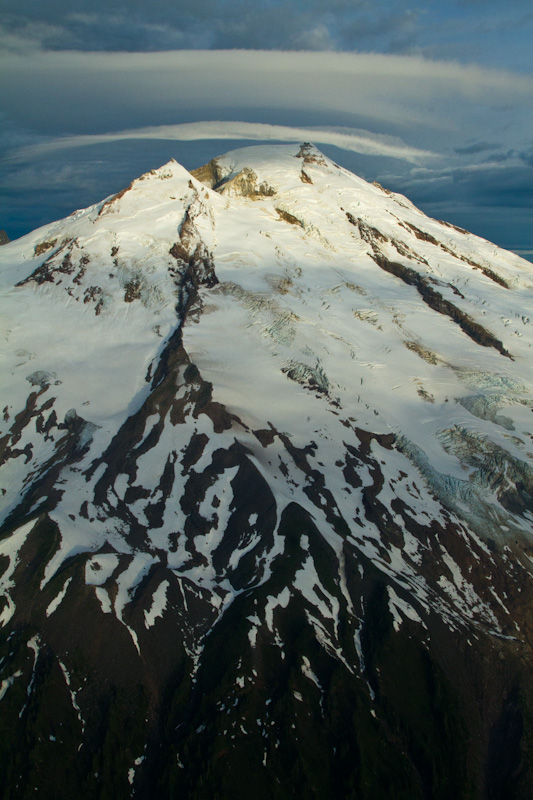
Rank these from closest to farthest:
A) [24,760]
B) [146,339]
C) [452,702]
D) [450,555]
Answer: [24,760] < [452,702] < [450,555] < [146,339]

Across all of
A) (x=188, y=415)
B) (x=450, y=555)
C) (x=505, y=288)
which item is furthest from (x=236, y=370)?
(x=505, y=288)

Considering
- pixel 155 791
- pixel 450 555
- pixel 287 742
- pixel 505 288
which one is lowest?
pixel 155 791

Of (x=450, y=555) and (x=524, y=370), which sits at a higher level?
(x=524, y=370)

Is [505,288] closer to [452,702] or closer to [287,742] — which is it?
[452,702]

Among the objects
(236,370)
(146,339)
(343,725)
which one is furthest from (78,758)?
(146,339)

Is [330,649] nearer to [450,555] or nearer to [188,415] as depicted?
[450,555]

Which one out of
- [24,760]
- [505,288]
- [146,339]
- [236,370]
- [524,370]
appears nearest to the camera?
[24,760]

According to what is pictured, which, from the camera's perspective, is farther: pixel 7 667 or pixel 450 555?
pixel 450 555
